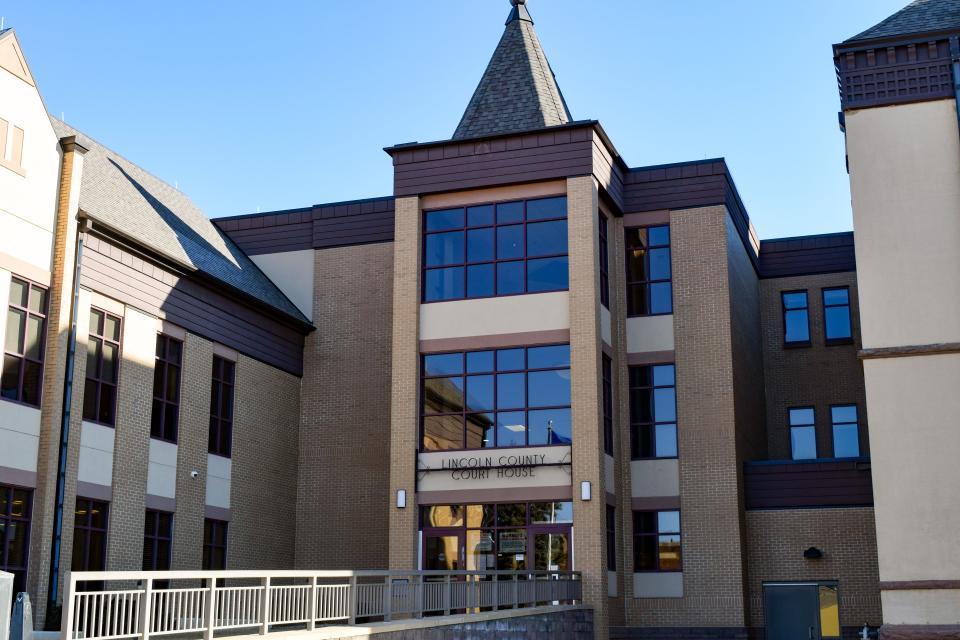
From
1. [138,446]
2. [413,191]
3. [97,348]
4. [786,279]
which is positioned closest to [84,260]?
[97,348]

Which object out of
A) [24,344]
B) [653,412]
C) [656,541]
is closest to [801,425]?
[653,412]

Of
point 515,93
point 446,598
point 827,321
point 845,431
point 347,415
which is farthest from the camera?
point 827,321

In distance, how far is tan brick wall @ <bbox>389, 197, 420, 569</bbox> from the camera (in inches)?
1158

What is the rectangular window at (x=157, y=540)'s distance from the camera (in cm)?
2691

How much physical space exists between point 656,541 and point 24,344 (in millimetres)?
16633

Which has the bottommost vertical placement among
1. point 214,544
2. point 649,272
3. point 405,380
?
point 214,544

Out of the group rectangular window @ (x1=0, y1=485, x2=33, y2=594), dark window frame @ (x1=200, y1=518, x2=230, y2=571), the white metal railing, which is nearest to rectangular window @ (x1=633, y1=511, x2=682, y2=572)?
the white metal railing

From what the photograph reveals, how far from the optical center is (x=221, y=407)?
30328mm

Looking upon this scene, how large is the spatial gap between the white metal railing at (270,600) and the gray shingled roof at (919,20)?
13.9 meters

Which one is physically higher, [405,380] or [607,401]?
[405,380]

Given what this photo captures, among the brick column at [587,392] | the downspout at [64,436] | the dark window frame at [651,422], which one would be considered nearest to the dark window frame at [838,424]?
the dark window frame at [651,422]

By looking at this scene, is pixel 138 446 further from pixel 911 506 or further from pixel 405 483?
pixel 911 506

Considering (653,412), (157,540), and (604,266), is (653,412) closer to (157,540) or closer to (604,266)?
(604,266)

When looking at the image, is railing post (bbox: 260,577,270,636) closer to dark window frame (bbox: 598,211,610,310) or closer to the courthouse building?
the courthouse building
